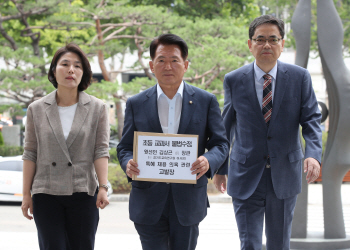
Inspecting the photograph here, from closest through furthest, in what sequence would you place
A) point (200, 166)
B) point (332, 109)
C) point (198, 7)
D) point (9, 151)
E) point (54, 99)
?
point (200, 166) → point (54, 99) → point (332, 109) → point (9, 151) → point (198, 7)

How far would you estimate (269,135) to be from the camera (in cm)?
311

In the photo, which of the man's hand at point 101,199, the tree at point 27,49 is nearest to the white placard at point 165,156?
the man's hand at point 101,199

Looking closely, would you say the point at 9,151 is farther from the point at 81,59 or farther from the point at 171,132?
the point at 171,132

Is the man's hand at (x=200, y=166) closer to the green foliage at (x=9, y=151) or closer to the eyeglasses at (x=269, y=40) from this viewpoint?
the eyeglasses at (x=269, y=40)

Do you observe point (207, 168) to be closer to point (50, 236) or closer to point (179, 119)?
point (179, 119)

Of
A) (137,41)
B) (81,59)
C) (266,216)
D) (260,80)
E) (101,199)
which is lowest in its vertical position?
(266,216)

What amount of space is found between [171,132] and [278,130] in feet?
2.85

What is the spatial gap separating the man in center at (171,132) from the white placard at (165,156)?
3.7 inches

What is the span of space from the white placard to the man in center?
9 cm

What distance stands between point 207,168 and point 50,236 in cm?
106

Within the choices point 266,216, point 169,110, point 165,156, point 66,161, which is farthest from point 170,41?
point 266,216

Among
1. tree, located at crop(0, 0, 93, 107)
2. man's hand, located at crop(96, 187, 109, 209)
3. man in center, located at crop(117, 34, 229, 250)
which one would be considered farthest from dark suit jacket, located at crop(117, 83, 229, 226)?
tree, located at crop(0, 0, 93, 107)

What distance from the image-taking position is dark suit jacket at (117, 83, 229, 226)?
102 inches

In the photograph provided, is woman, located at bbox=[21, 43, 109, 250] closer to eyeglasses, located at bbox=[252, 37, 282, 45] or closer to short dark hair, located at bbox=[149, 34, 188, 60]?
short dark hair, located at bbox=[149, 34, 188, 60]
